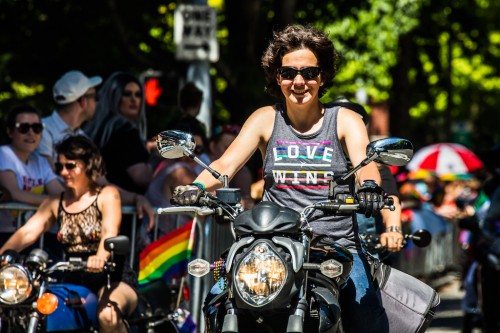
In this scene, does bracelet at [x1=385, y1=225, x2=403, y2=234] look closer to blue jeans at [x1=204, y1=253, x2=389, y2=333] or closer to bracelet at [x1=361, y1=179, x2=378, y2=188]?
blue jeans at [x1=204, y1=253, x2=389, y2=333]

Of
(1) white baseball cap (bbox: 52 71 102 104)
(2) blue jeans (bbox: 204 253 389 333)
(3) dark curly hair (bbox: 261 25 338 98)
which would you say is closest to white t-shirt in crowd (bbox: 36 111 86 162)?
(1) white baseball cap (bbox: 52 71 102 104)

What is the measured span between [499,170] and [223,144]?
7.78 ft

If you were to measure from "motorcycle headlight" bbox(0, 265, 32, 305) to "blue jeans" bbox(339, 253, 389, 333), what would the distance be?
6.61 ft

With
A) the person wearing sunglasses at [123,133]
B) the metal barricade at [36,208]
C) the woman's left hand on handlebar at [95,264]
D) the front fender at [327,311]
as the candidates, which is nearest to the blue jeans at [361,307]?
the front fender at [327,311]

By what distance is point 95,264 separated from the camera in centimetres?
691

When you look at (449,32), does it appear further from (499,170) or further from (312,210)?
(312,210)

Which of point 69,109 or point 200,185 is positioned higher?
point 69,109

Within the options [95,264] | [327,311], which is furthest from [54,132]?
[327,311]

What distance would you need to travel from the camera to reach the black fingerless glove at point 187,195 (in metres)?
5.08

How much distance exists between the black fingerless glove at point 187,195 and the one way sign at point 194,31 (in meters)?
8.39

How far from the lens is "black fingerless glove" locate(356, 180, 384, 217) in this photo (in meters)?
4.86

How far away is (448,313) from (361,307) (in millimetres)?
11746

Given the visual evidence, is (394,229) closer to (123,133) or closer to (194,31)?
(123,133)

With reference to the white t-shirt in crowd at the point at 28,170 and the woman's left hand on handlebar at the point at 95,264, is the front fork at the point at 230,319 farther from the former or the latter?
the white t-shirt in crowd at the point at 28,170
